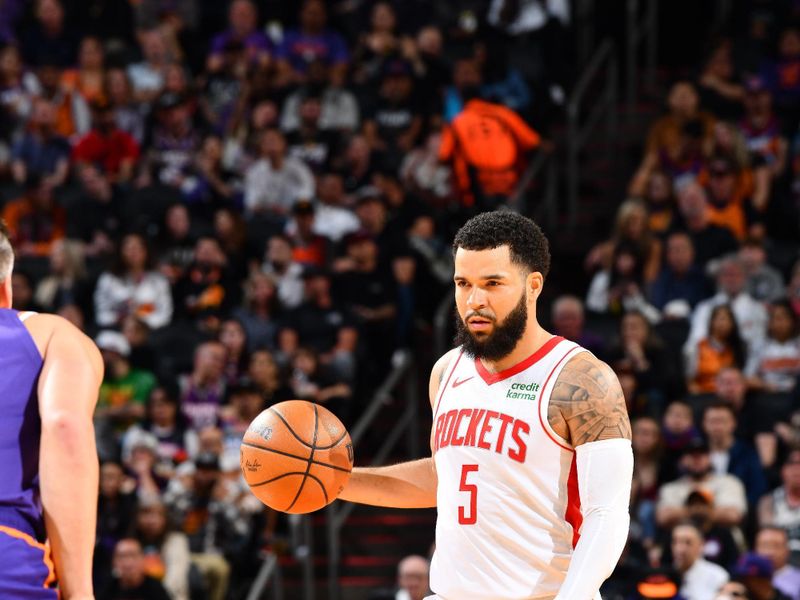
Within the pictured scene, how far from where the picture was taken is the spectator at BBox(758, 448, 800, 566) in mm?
9602

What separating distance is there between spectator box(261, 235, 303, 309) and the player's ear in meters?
8.04

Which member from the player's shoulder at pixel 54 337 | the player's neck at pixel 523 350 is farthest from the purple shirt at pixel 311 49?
the player's shoulder at pixel 54 337

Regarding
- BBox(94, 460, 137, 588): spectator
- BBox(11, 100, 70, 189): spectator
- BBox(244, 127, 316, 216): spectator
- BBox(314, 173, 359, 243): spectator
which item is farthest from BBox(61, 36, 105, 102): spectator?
BBox(94, 460, 137, 588): spectator

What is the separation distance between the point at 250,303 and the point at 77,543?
8.70 meters

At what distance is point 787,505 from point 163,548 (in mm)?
4398

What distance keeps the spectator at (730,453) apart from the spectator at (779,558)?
0.82 m

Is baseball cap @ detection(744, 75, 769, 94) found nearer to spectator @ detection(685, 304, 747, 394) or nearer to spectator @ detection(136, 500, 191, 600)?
spectator @ detection(685, 304, 747, 394)

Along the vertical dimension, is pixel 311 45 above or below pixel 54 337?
above

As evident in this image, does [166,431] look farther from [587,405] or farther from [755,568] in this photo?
[587,405]

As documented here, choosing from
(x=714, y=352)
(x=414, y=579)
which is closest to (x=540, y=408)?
(x=414, y=579)

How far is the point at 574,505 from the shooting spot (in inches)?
177

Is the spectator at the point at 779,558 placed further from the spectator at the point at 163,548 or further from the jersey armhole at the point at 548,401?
the jersey armhole at the point at 548,401

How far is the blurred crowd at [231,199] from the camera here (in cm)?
1083

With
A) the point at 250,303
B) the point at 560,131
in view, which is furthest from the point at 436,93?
the point at 250,303
